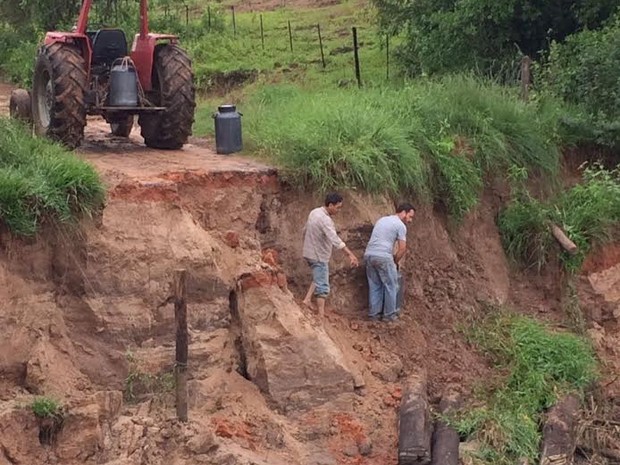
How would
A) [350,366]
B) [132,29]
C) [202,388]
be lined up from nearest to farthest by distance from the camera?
[202,388]
[350,366]
[132,29]

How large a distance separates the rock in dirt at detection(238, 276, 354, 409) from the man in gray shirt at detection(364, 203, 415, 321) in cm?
107

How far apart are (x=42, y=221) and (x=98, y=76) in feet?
10.4

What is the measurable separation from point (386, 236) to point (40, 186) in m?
3.77

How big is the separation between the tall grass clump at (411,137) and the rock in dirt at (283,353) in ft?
4.89

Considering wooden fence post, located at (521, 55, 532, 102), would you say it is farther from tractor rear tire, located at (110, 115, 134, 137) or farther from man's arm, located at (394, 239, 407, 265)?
tractor rear tire, located at (110, 115, 134, 137)

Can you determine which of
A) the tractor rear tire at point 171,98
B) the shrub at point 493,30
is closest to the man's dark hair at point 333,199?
the tractor rear tire at point 171,98

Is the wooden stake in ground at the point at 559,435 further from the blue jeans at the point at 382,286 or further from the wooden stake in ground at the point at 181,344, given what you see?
the wooden stake in ground at the point at 181,344

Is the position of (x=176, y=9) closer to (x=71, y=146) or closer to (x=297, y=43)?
(x=297, y=43)

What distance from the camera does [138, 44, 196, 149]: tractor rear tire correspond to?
12.7 meters

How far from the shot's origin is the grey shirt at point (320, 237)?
38.0ft

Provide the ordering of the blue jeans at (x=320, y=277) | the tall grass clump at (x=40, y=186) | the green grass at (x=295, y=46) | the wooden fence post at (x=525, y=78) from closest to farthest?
the tall grass clump at (x=40, y=186)
the blue jeans at (x=320, y=277)
the wooden fence post at (x=525, y=78)
the green grass at (x=295, y=46)

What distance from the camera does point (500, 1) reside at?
16922 millimetres

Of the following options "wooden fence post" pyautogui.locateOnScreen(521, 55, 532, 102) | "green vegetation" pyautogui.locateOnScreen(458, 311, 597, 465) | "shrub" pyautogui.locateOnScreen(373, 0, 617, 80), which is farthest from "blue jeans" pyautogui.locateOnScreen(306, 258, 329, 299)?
"shrub" pyautogui.locateOnScreen(373, 0, 617, 80)

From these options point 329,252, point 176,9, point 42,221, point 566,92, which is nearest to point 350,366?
point 329,252
